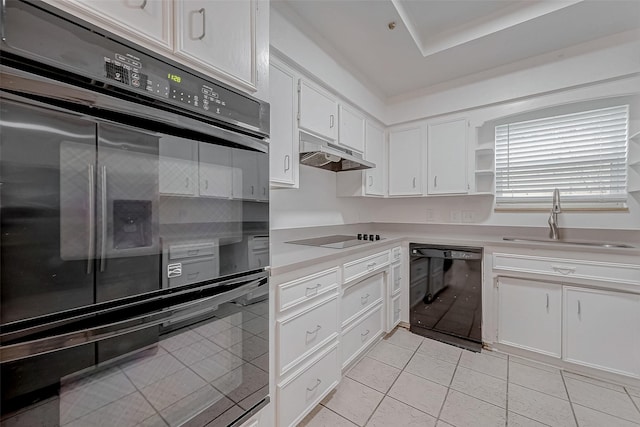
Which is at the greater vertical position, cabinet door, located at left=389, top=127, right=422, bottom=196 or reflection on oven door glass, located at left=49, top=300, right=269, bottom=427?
cabinet door, located at left=389, top=127, right=422, bottom=196

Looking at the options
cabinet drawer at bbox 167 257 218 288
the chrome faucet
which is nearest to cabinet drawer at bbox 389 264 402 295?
the chrome faucet

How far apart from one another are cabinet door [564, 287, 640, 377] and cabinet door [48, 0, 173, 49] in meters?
2.97

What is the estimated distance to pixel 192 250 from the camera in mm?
842

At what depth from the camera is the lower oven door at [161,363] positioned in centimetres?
57

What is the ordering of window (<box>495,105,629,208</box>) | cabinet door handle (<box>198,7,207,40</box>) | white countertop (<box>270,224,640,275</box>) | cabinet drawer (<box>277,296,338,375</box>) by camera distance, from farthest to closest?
window (<box>495,105,629,208</box>) → white countertop (<box>270,224,640,275</box>) → cabinet drawer (<box>277,296,338,375</box>) → cabinet door handle (<box>198,7,207,40</box>)

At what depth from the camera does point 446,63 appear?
247 centimetres

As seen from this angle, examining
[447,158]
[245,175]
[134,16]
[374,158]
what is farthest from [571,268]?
[134,16]

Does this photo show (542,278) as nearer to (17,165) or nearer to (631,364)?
(631,364)

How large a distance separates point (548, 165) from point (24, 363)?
3.54 meters

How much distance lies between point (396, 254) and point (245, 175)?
209cm

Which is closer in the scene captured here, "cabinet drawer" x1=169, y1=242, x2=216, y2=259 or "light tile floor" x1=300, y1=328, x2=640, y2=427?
"cabinet drawer" x1=169, y1=242, x2=216, y2=259

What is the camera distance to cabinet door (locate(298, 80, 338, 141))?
193cm

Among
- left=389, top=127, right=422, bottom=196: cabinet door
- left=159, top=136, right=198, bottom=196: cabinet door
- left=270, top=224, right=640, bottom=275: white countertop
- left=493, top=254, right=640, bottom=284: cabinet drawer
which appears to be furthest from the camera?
left=389, top=127, right=422, bottom=196: cabinet door

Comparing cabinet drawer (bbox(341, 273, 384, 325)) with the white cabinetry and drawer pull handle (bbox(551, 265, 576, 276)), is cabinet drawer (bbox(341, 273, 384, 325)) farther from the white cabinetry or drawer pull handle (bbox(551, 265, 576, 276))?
the white cabinetry
